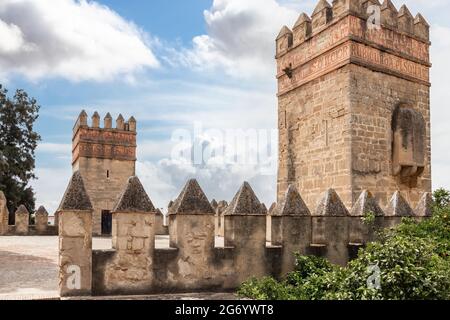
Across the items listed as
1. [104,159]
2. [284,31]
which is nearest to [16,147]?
[104,159]

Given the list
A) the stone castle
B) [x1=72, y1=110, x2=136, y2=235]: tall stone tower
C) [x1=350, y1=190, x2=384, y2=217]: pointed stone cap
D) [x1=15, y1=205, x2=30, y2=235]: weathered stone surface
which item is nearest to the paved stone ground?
the stone castle

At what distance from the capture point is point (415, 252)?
5.86m

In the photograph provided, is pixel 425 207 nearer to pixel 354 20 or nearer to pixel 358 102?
pixel 358 102

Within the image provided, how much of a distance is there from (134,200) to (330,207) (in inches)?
132

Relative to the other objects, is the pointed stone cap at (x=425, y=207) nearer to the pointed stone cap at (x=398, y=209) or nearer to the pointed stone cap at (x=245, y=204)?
the pointed stone cap at (x=398, y=209)

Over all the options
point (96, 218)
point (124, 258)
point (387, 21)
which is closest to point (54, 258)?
point (124, 258)

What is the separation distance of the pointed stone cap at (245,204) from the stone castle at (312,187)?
17 millimetres

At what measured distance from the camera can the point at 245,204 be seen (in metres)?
7.16

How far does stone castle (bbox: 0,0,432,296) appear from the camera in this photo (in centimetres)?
642

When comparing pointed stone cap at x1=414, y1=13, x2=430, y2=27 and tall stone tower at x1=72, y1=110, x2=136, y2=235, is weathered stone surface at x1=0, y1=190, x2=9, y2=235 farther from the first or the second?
pointed stone cap at x1=414, y1=13, x2=430, y2=27

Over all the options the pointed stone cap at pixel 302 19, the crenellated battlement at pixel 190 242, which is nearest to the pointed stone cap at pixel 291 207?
the crenellated battlement at pixel 190 242

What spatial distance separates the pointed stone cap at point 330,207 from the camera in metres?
7.93
